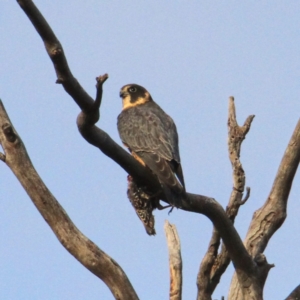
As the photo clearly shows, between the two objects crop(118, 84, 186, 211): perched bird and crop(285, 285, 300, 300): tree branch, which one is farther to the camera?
crop(285, 285, 300, 300): tree branch

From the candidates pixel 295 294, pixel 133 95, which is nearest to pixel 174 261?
pixel 295 294

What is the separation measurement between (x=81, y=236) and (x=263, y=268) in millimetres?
1822

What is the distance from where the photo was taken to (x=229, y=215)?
6.45 metres

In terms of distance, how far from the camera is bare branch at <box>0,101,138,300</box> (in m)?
5.50

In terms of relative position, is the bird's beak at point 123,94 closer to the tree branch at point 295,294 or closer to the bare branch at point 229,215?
the bare branch at point 229,215

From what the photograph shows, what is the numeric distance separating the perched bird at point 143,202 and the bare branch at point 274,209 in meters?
1.02

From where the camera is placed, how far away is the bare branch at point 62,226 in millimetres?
5504

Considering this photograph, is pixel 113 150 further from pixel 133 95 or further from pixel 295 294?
pixel 133 95

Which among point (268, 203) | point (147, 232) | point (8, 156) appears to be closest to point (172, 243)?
point (147, 232)

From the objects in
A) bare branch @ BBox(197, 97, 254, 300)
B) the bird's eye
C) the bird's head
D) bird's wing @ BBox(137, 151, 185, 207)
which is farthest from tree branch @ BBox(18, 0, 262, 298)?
the bird's eye

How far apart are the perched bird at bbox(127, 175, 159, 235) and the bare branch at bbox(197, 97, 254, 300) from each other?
1.81 ft

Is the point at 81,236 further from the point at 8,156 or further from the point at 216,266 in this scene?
the point at 216,266

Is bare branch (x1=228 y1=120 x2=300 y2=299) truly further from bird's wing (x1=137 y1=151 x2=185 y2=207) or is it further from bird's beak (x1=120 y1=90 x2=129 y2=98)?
bird's beak (x1=120 y1=90 x2=129 y2=98)

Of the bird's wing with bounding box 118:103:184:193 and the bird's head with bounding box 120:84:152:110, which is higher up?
the bird's head with bounding box 120:84:152:110
